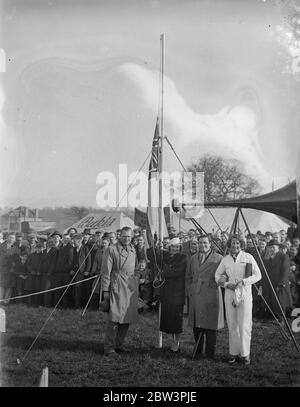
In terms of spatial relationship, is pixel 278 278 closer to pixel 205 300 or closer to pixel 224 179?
pixel 205 300

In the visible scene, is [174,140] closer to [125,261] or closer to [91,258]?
[125,261]

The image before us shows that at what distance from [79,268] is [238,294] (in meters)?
1.44

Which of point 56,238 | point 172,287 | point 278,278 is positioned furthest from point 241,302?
point 56,238

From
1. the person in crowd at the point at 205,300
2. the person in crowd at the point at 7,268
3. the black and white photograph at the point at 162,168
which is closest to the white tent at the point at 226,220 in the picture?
the black and white photograph at the point at 162,168

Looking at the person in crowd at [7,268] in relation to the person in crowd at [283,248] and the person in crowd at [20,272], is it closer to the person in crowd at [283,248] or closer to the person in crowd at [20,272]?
the person in crowd at [20,272]

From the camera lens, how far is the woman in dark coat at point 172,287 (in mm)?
3248

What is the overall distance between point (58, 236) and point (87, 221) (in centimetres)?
47

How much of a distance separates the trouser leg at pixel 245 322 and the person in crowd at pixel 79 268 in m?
1.23

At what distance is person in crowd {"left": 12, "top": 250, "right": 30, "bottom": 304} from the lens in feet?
11.4

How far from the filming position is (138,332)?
10.8 feet

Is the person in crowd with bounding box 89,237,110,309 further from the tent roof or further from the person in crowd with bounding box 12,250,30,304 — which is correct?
the tent roof

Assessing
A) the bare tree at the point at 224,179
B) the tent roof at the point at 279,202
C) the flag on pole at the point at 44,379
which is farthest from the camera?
the bare tree at the point at 224,179

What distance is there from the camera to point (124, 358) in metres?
3.13

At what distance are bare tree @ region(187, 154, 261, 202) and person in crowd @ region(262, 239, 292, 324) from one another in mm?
484
